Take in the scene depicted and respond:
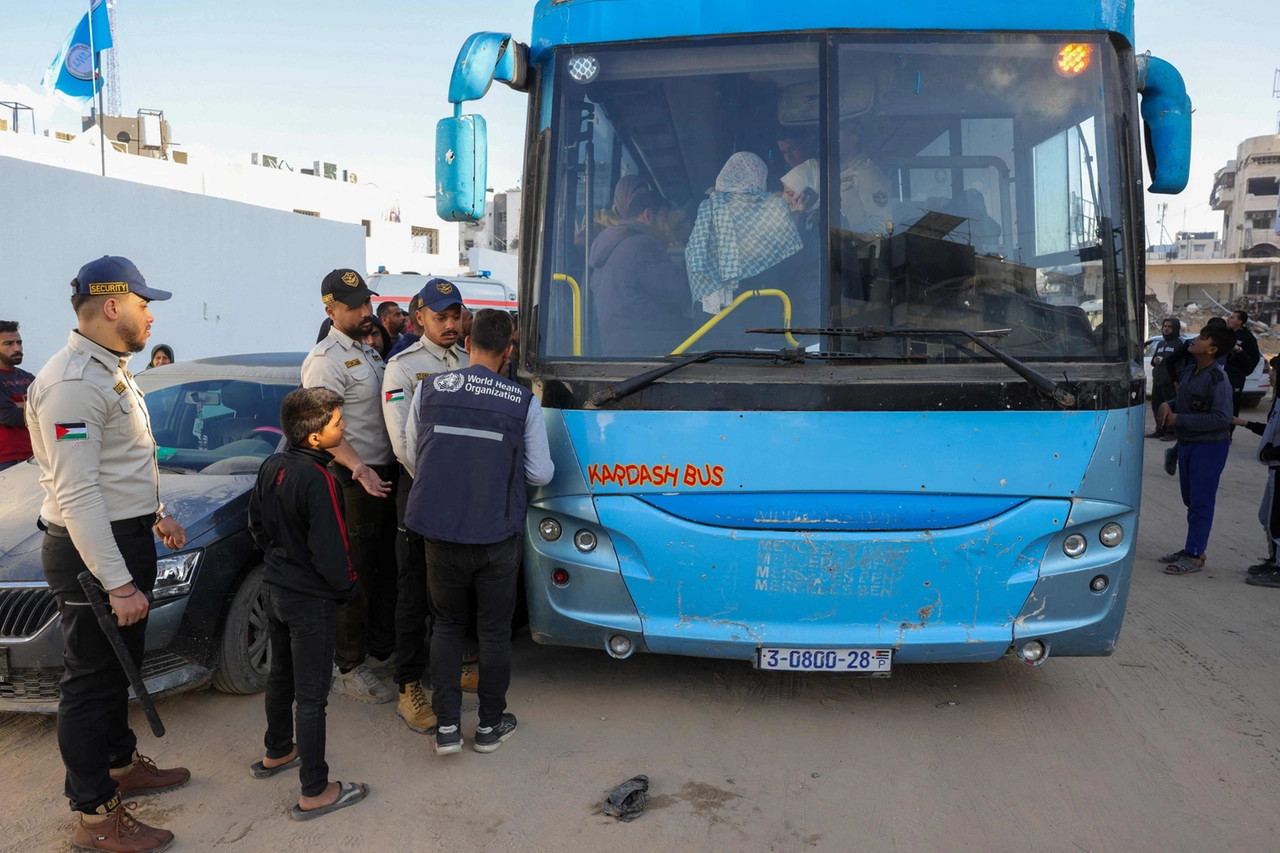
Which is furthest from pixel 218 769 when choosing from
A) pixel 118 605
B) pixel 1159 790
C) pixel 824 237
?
pixel 1159 790

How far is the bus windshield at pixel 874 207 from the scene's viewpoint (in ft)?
13.4

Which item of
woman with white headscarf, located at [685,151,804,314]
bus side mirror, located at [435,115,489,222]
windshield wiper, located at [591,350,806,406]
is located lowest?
windshield wiper, located at [591,350,806,406]

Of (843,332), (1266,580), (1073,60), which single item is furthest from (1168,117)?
(1266,580)

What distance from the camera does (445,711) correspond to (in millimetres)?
4047

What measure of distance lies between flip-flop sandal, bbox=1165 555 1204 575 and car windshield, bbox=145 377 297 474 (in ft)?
20.6

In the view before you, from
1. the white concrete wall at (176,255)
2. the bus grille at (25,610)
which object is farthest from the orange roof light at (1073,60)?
the white concrete wall at (176,255)

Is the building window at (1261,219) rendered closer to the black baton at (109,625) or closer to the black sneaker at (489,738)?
the black sneaker at (489,738)

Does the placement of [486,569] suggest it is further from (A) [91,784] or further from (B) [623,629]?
(A) [91,784]

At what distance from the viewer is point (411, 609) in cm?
451

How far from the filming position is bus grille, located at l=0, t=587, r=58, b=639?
3.90 m

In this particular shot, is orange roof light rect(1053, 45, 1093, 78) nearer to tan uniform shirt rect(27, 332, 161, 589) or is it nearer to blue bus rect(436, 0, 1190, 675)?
blue bus rect(436, 0, 1190, 675)

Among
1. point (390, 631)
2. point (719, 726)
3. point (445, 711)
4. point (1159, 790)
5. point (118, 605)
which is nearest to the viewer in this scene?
point (118, 605)

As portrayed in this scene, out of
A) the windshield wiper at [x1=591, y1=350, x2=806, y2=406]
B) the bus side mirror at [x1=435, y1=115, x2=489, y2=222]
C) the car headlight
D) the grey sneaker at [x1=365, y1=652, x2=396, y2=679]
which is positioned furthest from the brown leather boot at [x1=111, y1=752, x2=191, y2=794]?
the bus side mirror at [x1=435, y1=115, x2=489, y2=222]

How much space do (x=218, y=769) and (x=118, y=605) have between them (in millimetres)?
1105
